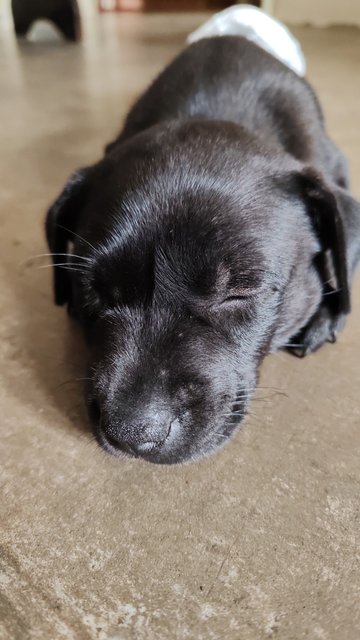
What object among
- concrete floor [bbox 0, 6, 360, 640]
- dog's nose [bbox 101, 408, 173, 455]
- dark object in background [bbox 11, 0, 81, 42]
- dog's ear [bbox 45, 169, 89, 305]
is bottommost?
dark object in background [bbox 11, 0, 81, 42]

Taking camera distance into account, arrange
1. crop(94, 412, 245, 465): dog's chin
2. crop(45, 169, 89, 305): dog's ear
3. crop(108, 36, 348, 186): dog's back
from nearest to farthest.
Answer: crop(94, 412, 245, 465): dog's chin → crop(45, 169, 89, 305): dog's ear → crop(108, 36, 348, 186): dog's back

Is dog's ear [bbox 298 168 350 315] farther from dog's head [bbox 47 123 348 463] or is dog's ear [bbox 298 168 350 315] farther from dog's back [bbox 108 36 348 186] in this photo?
dog's back [bbox 108 36 348 186]

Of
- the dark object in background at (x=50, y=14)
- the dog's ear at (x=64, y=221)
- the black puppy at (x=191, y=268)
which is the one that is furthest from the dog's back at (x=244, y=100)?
the dark object in background at (x=50, y=14)

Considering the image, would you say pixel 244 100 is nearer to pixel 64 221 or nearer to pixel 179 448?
pixel 64 221

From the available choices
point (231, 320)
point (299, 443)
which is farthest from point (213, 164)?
point (299, 443)

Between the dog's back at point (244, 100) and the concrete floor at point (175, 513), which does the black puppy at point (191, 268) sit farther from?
the dog's back at point (244, 100)

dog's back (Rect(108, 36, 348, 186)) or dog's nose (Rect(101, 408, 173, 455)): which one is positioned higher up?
dog's back (Rect(108, 36, 348, 186))

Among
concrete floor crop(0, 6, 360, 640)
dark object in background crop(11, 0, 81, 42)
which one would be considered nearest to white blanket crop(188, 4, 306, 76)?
concrete floor crop(0, 6, 360, 640)

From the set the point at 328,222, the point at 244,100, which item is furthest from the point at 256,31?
the point at 328,222
